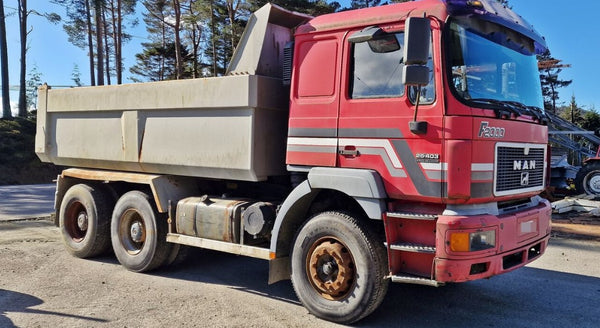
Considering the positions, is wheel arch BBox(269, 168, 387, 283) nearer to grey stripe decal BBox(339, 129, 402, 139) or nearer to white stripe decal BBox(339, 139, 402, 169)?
white stripe decal BBox(339, 139, 402, 169)

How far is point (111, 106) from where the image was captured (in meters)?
6.81

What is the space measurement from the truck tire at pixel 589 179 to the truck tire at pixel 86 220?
517 inches

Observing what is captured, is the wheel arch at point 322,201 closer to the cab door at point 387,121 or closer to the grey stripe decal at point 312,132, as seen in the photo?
the cab door at point 387,121

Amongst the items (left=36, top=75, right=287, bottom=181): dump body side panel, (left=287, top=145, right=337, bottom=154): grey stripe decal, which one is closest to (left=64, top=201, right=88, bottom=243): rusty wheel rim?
(left=36, top=75, right=287, bottom=181): dump body side panel

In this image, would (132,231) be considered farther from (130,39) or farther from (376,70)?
(130,39)

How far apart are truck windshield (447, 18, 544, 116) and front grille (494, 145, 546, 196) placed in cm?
37

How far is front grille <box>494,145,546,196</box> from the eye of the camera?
4301 mm

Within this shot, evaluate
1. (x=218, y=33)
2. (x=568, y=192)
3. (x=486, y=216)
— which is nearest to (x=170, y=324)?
(x=486, y=216)

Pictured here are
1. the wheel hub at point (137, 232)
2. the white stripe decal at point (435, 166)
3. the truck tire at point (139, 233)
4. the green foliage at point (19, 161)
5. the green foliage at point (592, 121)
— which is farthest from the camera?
the green foliage at point (19, 161)

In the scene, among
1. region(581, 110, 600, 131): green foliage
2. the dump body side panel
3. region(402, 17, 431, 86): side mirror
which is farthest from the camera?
region(581, 110, 600, 131): green foliage

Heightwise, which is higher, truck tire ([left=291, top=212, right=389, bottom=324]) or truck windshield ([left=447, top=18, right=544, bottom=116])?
truck windshield ([left=447, top=18, right=544, bottom=116])

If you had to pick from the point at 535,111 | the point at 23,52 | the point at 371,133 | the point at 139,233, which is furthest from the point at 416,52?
the point at 23,52

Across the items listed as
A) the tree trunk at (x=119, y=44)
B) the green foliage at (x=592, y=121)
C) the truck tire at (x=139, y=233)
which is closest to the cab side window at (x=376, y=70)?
the truck tire at (x=139, y=233)

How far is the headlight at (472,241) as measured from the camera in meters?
3.96
